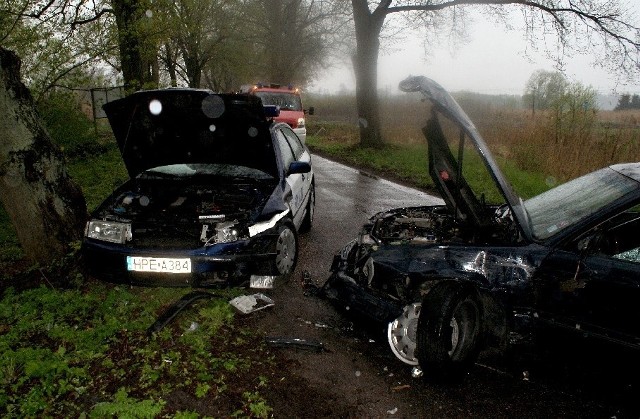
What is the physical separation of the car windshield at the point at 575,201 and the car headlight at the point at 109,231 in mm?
3314

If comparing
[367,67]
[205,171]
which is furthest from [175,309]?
[367,67]

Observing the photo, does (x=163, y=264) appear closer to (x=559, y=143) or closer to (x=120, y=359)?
(x=120, y=359)

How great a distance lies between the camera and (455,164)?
3.66 meters

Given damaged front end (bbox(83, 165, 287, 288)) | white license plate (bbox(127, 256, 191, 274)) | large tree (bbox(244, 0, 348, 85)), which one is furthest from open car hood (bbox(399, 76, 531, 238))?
large tree (bbox(244, 0, 348, 85))

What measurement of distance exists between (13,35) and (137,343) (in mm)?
7808

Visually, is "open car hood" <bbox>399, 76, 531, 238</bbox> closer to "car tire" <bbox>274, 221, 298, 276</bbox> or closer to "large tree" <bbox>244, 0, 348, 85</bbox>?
"car tire" <bbox>274, 221, 298, 276</bbox>

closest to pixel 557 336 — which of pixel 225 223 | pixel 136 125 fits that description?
pixel 225 223

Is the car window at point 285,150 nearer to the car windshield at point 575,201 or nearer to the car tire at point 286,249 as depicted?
the car tire at point 286,249

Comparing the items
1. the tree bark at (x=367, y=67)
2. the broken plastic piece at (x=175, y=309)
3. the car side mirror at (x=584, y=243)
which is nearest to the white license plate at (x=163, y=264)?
the broken plastic piece at (x=175, y=309)

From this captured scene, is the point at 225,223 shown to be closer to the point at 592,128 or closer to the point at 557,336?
the point at 557,336

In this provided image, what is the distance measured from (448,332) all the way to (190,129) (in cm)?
346

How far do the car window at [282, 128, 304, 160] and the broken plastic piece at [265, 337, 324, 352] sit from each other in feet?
10.1

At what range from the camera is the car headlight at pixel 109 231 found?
4012mm

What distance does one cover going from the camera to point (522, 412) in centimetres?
283
